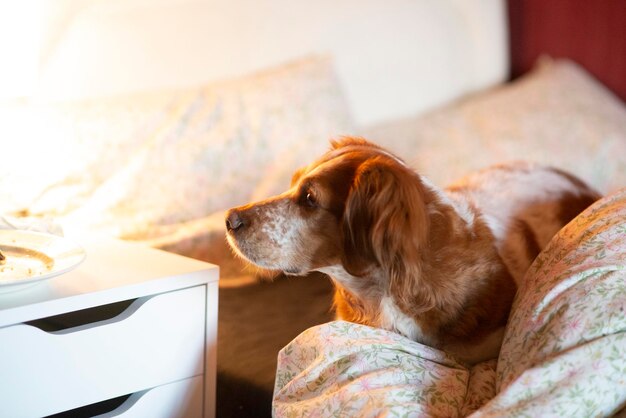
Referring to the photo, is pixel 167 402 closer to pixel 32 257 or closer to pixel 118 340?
pixel 118 340

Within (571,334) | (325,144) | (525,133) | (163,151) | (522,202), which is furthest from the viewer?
(525,133)

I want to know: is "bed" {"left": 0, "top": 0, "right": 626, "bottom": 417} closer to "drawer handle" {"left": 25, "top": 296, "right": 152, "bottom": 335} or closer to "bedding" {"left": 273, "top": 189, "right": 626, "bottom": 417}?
"bedding" {"left": 273, "top": 189, "right": 626, "bottom": 417}

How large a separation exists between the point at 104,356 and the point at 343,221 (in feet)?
1.66

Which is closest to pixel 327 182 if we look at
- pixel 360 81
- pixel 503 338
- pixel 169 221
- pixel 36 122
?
pixel 503 338

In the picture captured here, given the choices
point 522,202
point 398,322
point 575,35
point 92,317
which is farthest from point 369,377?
point 575,35

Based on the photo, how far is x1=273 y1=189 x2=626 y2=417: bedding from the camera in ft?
4.21

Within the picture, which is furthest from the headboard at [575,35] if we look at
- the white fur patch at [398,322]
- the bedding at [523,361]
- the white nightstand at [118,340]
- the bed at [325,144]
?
the white nightstand at [118,340]

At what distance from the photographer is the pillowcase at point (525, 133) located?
2832 mm

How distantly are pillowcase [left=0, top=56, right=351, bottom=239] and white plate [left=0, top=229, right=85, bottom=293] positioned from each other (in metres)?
0.36

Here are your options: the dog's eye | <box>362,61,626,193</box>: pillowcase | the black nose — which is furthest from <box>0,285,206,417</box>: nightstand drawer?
<box>362,61,626,193</box>: pillowcase

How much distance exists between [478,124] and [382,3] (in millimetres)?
544

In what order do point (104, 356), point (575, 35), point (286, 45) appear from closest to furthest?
1. point (104, 356)
2. point (286, 45)
3. point (575, 35)

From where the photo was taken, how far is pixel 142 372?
1.61 metres

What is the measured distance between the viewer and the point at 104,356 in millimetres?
1553
